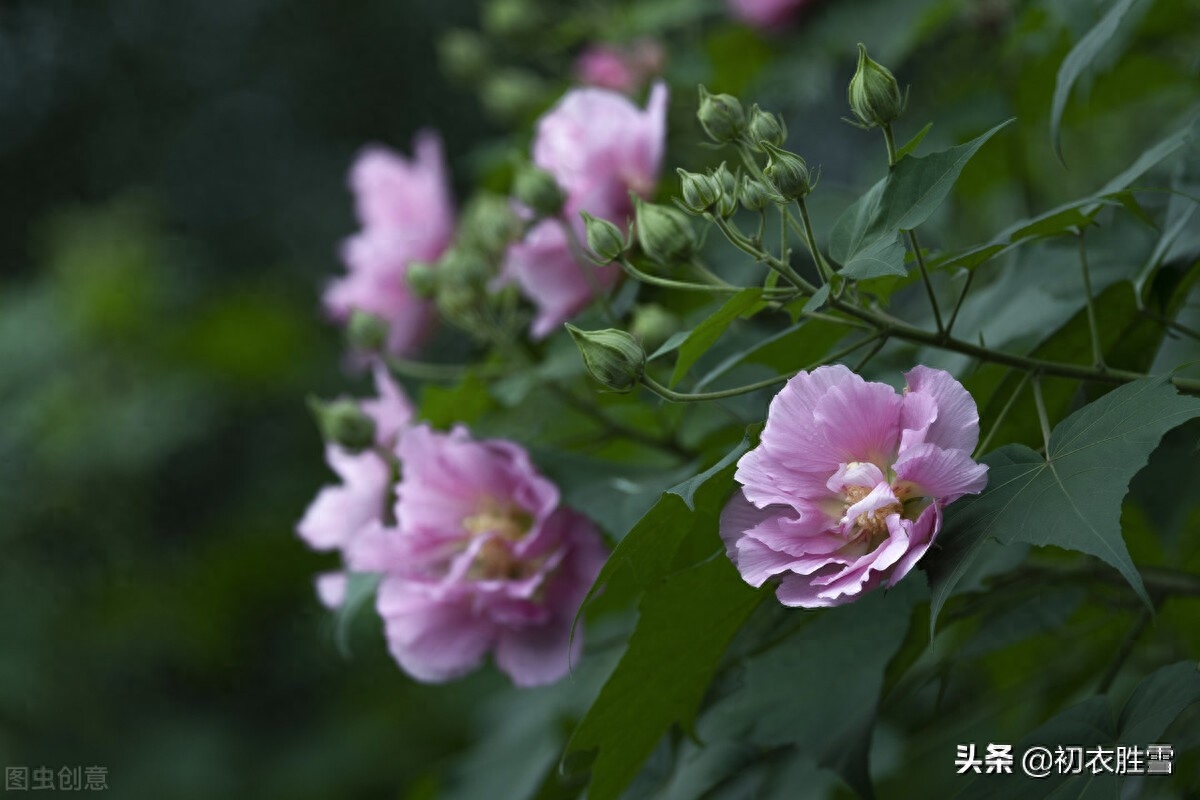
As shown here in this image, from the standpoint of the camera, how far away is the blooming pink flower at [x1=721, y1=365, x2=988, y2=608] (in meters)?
0.66

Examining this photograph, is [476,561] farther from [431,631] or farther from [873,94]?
[873,94]

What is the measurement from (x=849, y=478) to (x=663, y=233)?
194 millimetres

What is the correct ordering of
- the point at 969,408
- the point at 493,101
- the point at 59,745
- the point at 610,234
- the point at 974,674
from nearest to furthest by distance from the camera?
1. the point at 969,408
2. the point at 610,234
3. the point at 974,674
4. the point at 493,101
5. the point at 59,745

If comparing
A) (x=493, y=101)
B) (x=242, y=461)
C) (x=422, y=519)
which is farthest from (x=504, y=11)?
(x=242, y=461)

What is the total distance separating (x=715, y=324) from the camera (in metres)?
0.73

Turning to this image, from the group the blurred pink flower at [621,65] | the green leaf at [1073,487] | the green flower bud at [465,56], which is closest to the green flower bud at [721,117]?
the green leaf at [1073,487]

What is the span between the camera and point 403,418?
1.11 metres

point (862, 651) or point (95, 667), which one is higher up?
point (95, 667)

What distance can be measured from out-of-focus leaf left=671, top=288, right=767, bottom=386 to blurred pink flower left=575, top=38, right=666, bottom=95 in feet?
2.68

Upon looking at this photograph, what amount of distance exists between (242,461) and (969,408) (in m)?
3.57

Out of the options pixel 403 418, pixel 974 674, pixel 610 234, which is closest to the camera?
pixel 610 234

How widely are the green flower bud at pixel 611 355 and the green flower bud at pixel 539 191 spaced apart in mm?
322

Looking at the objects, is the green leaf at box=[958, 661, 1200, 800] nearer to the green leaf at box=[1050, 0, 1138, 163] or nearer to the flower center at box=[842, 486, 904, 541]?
Answer: the flower center at box=[842, 486, 904, 541]

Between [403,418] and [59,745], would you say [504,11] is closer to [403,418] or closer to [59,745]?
[403,418]
